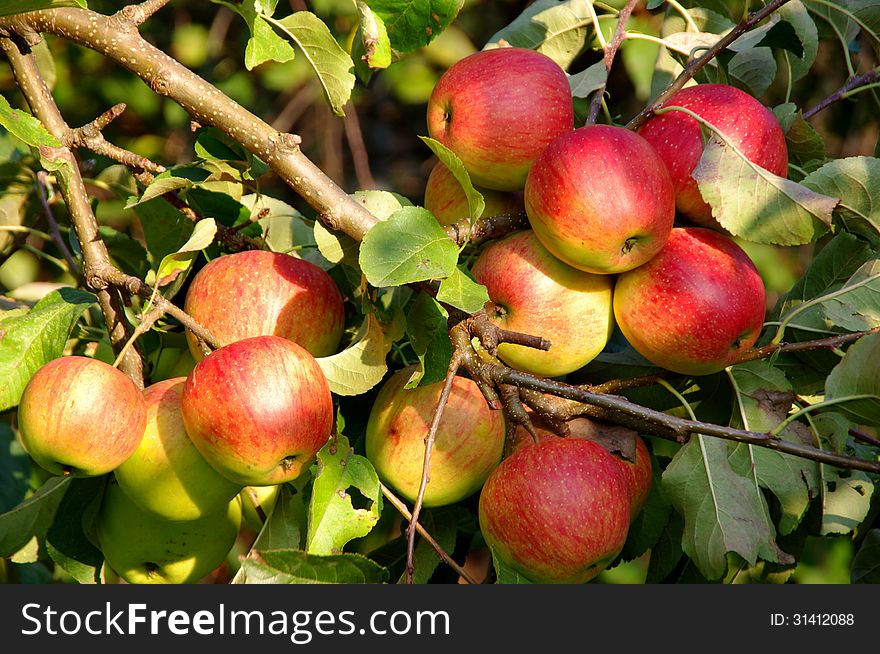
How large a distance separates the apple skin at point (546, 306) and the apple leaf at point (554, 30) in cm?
Result: 37

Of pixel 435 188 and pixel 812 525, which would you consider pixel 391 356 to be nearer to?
pixel 435 188

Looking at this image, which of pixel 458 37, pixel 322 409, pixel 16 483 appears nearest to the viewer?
pixel 322 409

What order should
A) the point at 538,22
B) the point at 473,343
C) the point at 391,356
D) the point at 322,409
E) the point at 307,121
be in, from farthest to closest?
the point at 307,121 → the point at 538,22 → the point at 391,356 → the point at 473,343 → the point at 322,409

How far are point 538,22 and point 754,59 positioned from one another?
0.30 meters

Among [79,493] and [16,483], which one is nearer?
[79,493]

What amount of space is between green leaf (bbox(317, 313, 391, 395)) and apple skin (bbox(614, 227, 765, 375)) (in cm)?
27

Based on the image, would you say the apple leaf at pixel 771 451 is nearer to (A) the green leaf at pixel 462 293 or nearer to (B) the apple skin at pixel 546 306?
(B) the apple skin at pixel 546 306

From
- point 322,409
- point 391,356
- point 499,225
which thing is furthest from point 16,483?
point 499,225

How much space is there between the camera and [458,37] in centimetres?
279

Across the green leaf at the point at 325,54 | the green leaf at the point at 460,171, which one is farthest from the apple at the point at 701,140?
the green leaf at the point at 325,54

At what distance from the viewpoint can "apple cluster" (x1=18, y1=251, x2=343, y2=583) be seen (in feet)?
2.83

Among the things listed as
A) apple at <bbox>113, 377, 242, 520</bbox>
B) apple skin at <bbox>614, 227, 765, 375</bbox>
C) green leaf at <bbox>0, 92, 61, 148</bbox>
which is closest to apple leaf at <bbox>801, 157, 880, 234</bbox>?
apple skin at <bbox>614, 227, 765, 375</bbox>

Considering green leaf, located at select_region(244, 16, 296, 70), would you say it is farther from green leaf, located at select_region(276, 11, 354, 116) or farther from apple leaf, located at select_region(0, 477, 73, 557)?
apple leaf, located at select_region(0, 477, 73, 557)

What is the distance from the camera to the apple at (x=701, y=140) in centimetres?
98
